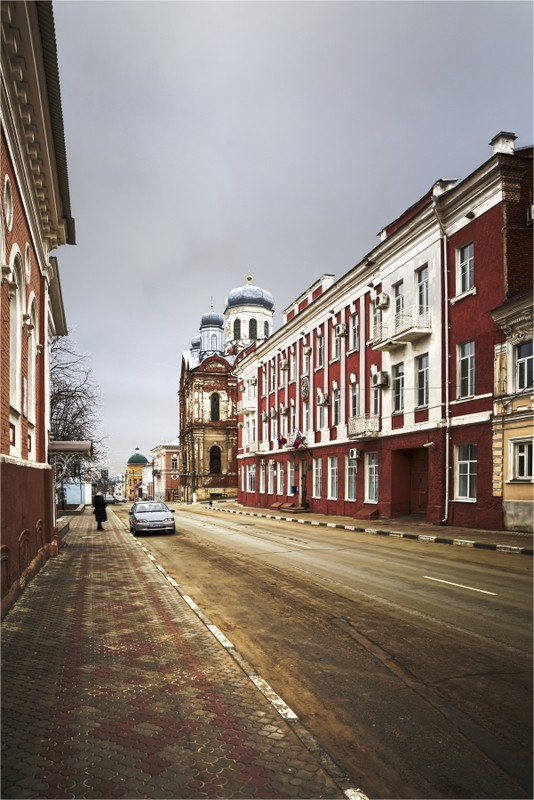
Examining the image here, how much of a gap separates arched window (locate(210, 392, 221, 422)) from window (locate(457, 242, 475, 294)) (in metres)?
55.2

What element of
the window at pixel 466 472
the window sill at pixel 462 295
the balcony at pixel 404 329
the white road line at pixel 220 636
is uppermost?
the window sill at pixel 462 295

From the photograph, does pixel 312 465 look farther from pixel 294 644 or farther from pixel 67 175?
pixel 294 644

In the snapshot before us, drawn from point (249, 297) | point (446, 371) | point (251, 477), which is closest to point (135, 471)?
point (249, 297)

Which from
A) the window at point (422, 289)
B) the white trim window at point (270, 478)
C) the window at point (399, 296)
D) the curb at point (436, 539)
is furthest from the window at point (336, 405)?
the white trim window at point (270, 478)

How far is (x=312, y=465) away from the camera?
36469mm

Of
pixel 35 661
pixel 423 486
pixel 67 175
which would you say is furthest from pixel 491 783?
pixel 423 486

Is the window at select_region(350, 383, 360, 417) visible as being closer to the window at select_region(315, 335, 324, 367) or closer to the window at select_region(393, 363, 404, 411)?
the window at select_region(393, 363, 404, 411)

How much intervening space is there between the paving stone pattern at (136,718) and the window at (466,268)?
659 inches

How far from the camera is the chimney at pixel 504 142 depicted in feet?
65.2

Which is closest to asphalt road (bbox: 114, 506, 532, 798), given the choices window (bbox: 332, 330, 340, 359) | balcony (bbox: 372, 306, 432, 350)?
balcony (bbox: 372, 306, 432, 350)

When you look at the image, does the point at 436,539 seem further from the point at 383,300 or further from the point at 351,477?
the point at 351,477

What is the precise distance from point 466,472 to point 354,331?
39.1 feet

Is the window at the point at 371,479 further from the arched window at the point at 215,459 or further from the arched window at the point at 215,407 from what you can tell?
the arched window at the point at 215,407

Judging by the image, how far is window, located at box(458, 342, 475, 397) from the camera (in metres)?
20.9
